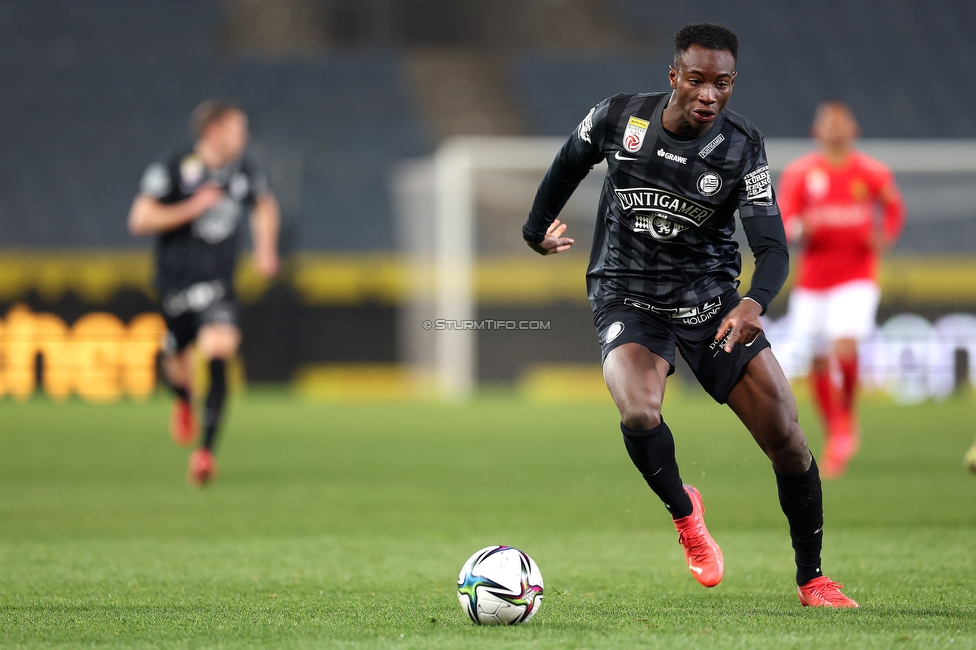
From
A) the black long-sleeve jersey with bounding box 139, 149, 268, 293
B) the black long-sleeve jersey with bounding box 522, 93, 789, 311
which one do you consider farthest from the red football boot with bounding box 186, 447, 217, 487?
the black long-sleeve jersey with bounding box 522, 93, 789, 311

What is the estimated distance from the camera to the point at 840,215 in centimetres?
846

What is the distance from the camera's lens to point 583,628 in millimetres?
3514

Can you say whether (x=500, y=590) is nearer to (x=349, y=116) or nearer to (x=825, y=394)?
(x=825, y=394)

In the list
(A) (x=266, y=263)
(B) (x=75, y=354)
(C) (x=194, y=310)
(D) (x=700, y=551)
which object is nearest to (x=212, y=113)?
(A) (x=266, y=263)

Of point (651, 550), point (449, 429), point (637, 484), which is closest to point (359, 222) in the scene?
point (449, 429)

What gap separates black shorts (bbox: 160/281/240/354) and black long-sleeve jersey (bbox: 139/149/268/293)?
50 mm

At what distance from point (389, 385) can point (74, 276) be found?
14.6 ft

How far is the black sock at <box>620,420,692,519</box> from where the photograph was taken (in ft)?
13.0

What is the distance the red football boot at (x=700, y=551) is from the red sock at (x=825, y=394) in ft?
14.1

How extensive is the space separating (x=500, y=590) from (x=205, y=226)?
17.0 feet

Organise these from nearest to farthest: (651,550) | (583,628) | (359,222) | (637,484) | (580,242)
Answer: (583,628) → (651,550) → (637,484) → (580,242) → (359,222)

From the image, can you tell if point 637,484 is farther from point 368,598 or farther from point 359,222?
point 359,222

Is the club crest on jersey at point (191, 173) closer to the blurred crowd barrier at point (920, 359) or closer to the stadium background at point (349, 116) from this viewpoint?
the stadium background at point (349, 116)

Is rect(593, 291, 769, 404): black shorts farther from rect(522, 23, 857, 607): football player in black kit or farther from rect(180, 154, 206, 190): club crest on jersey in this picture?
rect(180, 154, 206, 190): club crest on jersey
